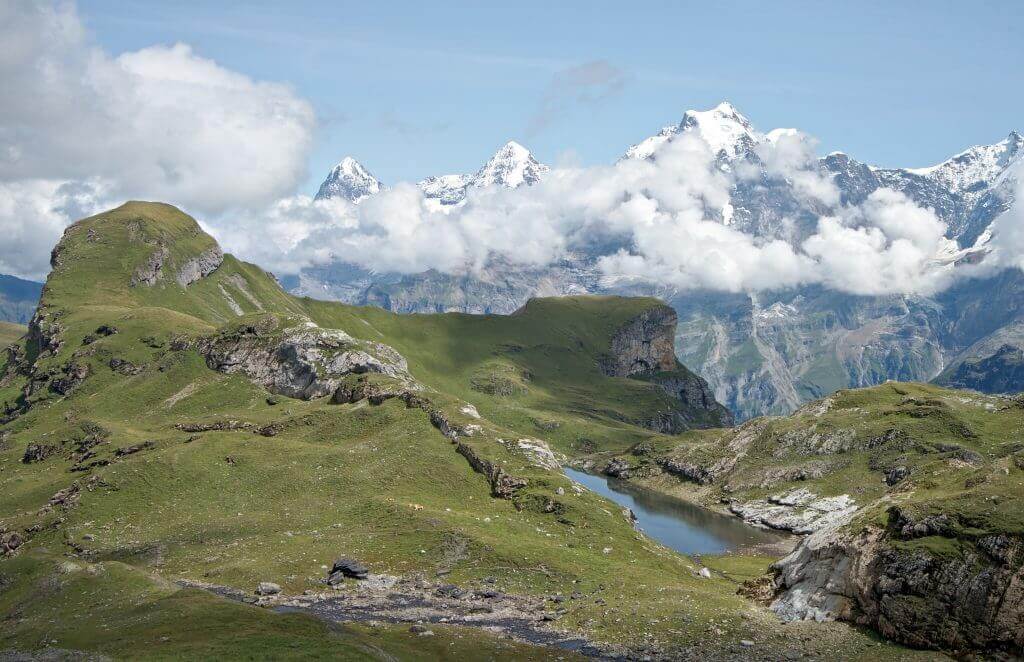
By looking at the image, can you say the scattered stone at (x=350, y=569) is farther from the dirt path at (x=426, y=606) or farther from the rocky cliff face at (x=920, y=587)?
the rocky cliff face at (x=920, y=587)

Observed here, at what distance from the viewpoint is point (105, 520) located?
124062 millimetres

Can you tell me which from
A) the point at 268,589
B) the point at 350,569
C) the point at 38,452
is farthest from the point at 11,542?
the point at 350,569

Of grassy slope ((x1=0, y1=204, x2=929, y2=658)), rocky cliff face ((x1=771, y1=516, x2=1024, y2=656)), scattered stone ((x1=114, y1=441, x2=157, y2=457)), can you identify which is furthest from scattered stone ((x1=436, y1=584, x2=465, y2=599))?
scattered stone ((x1=114, y1=441, x2=157, y2=457))

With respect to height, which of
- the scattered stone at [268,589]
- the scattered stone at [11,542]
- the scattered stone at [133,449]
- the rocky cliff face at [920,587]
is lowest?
the scattered stone at [11,542]

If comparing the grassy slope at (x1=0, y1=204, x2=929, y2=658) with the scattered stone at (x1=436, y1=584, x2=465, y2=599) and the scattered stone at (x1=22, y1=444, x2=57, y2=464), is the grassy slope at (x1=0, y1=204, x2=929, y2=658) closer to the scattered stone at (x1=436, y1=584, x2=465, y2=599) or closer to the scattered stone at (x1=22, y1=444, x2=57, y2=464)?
the scattered stone at (x1=22, y1=444, x2=57, y2=464)

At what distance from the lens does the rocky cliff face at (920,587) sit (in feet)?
225

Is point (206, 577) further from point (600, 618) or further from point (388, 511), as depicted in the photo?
point (600, 618)

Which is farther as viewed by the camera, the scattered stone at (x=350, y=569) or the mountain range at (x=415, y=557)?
the scattered stone at (x=350, y=569)

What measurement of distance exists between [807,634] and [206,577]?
67864 millimetres

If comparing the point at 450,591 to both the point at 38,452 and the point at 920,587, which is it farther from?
the point at 38,452

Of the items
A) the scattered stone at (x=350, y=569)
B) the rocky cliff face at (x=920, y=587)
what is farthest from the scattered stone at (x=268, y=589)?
the rocky cliff face at (x=920, y=587)

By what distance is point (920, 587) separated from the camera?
241ft

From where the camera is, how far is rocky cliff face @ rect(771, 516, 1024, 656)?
6850 cm

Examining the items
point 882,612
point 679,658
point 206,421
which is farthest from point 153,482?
point 882,612
